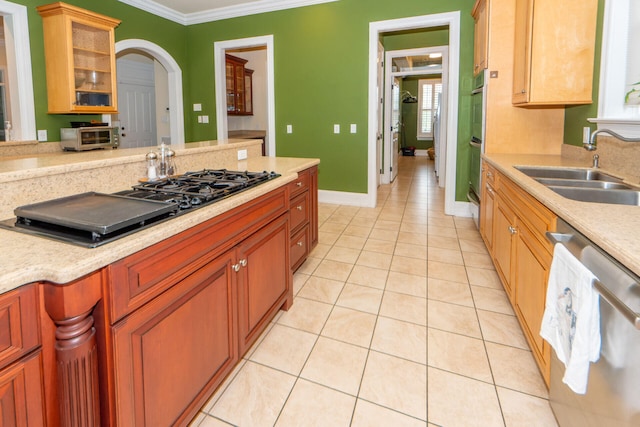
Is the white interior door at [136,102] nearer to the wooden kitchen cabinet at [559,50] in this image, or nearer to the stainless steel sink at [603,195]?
the wooden kitchen cabinet at [559,50]

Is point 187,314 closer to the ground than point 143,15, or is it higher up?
closer to the ground

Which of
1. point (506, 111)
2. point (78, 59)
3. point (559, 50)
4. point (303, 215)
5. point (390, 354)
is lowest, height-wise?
point (390, 354)

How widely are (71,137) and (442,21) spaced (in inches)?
174

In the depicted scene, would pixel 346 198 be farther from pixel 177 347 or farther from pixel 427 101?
pixel 427 101

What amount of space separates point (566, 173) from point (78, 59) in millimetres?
4792

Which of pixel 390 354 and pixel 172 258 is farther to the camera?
pixel 390 354

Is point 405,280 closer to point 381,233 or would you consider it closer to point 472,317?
point 472,317

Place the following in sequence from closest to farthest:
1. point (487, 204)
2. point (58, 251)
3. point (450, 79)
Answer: point (58, 251) → point (487, 204) → point (450, 79)

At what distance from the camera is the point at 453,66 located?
448cm

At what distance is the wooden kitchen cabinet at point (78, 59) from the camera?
3.95 m

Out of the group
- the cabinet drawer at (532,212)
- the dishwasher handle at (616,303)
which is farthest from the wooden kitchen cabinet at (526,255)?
the dishwasher handle at (616,303)

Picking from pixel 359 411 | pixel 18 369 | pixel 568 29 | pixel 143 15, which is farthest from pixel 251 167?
pixel 143 15

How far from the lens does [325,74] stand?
5129 mm

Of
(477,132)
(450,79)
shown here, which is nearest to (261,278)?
(477,132)
